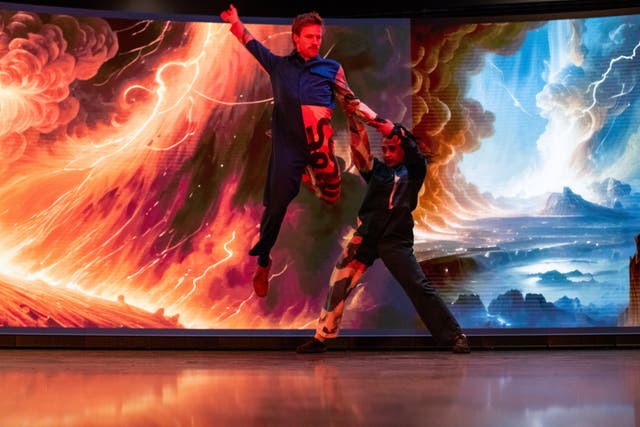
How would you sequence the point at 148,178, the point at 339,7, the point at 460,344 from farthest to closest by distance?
the point at 339,7
the point at 148,178
the point at 460,344

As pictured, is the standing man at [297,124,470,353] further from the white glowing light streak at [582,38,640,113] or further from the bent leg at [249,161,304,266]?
the white glowing light streak at [582,38,640,113]

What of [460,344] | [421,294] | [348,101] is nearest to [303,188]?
[348,101]

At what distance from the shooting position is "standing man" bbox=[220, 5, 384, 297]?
4586 mm

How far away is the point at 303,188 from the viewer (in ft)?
18.0

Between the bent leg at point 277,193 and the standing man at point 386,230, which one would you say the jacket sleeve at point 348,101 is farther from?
the bent leg at point 277,193

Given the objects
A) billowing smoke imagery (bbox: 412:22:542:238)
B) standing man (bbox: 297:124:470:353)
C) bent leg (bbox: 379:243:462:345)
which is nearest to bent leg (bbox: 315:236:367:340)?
standing man (bbox: 297:124:470:353)

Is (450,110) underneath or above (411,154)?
above

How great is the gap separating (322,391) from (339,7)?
3.67m

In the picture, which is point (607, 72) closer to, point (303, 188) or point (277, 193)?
point (303, 188)

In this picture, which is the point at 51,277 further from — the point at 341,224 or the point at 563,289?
the point at 563,289

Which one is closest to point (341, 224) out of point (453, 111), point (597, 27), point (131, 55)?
point (453, 111)

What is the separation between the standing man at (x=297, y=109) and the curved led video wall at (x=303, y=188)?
758mm

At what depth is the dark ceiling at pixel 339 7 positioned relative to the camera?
18.4 feet

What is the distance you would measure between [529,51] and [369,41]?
44.3 inches
